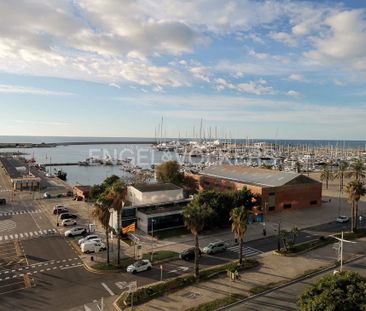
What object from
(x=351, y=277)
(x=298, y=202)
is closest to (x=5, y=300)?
(x=351, y=277)

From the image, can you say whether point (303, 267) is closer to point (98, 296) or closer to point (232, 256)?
point (232, 256)

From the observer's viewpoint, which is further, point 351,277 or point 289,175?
point 289,175

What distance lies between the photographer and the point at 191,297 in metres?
37.1

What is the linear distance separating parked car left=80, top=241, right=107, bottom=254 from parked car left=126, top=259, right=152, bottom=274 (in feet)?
29.3

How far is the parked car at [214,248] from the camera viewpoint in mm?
51431

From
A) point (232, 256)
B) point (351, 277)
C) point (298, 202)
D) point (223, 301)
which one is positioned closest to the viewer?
point (351, 277)

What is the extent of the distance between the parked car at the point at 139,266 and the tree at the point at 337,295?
960 inches

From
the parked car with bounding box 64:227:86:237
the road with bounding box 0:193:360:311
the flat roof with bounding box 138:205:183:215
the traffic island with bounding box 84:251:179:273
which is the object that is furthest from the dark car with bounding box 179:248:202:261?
the parked car with bounding box 64:227:86:237

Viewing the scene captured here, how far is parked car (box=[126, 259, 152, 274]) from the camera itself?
44.2m

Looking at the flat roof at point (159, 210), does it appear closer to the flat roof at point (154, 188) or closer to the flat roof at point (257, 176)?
the flat roof at point (154, 188)

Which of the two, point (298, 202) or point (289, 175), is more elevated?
point (289, 175)

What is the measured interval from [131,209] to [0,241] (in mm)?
21734

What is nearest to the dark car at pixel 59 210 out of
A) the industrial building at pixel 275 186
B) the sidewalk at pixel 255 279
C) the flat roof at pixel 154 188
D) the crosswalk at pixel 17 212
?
the crosswalk at pixel 17 212

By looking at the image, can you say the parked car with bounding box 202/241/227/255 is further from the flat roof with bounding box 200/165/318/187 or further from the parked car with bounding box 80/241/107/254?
the flat roof with bounding box 200/165/318/187
